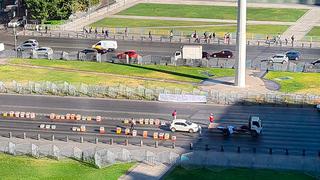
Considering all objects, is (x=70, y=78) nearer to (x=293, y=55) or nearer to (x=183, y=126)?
(x=183, y=126)

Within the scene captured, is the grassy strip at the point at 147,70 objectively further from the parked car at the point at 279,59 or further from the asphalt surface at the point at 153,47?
the asphalt surface at the point at 153,47

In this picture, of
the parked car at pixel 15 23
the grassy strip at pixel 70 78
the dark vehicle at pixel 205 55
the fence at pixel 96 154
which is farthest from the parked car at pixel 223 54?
the fence at pixel 96 154

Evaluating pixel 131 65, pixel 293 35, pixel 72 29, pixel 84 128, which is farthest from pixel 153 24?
pixel 84 128

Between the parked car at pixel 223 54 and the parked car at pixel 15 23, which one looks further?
the parked car at pixel 15 23

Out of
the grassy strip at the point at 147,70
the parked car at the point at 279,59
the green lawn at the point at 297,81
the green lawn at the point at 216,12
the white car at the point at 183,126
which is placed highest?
the green lawn at the point at 216,12

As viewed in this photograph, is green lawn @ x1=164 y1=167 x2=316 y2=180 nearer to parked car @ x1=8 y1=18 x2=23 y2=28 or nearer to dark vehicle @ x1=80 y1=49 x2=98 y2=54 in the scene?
dark vehicle @ x1=80 y1=49 x2=98 y2=54

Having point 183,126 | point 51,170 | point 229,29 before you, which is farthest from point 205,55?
point 51,170
